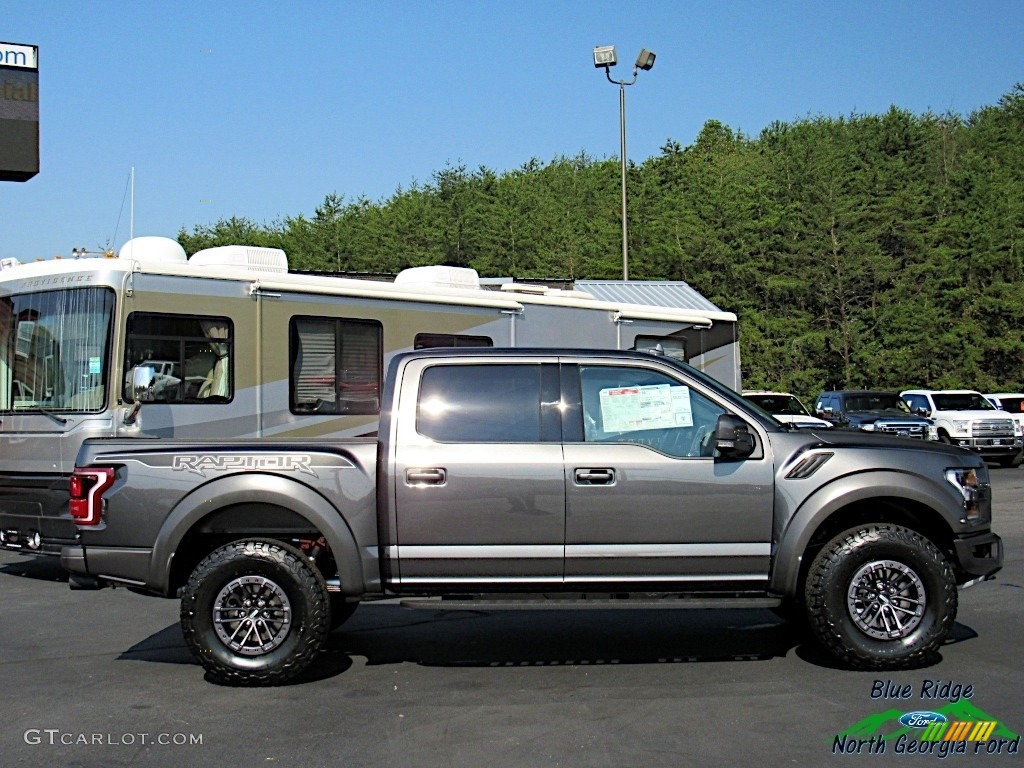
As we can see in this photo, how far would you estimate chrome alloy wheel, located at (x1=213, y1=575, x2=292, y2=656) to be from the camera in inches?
271

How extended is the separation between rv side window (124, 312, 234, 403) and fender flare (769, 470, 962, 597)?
635 centimetres

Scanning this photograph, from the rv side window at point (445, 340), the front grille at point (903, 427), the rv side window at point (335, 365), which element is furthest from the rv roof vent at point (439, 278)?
the front grille at point (903, 427)

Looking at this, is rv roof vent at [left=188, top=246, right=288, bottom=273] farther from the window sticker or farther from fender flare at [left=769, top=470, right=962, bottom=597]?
fender flare at [left=769, top=470, right=962, bottom=597]

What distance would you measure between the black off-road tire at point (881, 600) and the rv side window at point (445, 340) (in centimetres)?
675

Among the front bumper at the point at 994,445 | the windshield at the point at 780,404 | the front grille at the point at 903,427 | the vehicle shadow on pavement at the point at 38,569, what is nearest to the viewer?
the vehicle shadow on pavement at the point at 38,569

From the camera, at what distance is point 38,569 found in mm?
12320

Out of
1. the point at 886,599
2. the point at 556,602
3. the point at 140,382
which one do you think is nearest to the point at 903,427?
the point at 140,382

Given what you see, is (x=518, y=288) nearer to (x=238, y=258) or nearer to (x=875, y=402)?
(x=238, y=258)

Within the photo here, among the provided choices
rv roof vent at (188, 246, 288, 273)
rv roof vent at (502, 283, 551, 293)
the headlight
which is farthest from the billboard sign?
the headlight

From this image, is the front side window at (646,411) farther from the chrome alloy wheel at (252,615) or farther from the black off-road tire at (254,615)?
the chrome alloy wheel at (252,615)

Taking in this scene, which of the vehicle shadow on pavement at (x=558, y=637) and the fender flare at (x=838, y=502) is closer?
the fender flare at (x=838, y=502)

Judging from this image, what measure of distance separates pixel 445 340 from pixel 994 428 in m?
17.4

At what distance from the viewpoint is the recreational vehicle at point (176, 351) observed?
34.6ft

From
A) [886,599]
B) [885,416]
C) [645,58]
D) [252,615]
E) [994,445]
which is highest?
[645,58]
